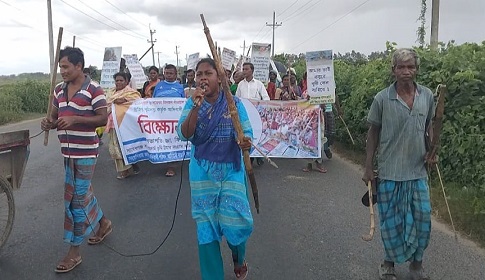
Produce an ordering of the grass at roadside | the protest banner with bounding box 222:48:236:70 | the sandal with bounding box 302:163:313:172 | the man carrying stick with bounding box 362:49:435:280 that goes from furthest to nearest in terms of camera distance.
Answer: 1. the protest banner with bounding box 222:48:236:70
2. the sandal with bounding box 302:163:313:172
3. the grass at roadside
4. the man carrying stick with bounding box 362:49:435:280

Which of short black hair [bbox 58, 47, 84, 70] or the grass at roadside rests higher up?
short black hair [bbox 58, 47, 84, 70]

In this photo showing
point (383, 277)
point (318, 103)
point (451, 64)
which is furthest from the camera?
point (318, 103)

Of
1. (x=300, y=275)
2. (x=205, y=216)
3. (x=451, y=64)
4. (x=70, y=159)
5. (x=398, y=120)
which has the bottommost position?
(x=300, y=275)

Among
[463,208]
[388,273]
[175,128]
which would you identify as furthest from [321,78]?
[388,273]

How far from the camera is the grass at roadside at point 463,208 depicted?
514 cm

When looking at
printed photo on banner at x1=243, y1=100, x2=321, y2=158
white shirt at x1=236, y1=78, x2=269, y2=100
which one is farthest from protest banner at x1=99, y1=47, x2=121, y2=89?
printed photo on banner at x1=243, y1=100, x2=321, y2=158

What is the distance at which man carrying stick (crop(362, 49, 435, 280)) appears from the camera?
3682 millimetres

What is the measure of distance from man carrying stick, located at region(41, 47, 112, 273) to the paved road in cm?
32

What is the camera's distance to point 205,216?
3465mm

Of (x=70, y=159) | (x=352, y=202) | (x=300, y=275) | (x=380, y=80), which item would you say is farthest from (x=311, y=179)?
(x=70, y=159)

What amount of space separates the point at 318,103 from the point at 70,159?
5352mm

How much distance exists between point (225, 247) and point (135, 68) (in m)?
10.3

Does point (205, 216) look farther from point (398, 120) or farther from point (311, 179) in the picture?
point (311, 179)

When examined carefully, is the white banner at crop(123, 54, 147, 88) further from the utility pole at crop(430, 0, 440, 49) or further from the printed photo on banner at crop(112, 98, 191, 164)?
the utility pole at crop(430, 0, 440, 49)
